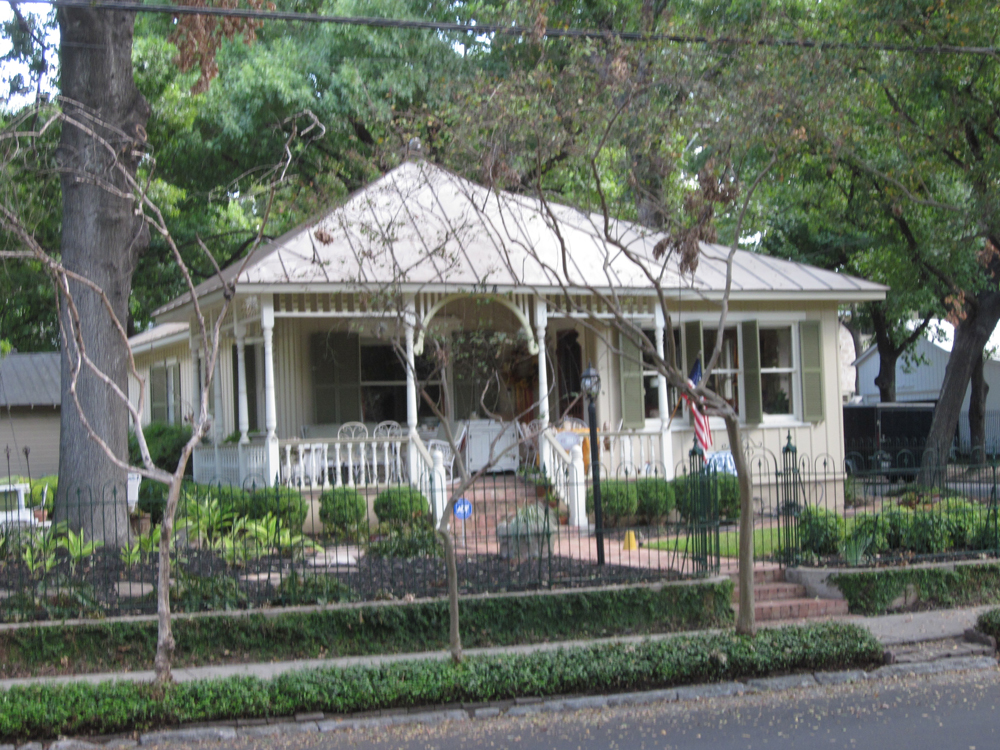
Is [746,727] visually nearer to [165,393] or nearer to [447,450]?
[447,450]

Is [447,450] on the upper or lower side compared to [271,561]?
upper

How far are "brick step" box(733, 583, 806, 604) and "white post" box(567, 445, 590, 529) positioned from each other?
137 inches

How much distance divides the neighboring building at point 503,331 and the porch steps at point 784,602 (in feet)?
15.3

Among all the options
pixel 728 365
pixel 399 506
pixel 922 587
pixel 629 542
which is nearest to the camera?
pixel 922 587

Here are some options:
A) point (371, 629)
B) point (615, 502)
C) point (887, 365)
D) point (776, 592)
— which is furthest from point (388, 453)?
point (887, 365)

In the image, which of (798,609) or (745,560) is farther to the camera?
(798,609)

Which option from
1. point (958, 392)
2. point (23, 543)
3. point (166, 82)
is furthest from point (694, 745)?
point (166, 82)

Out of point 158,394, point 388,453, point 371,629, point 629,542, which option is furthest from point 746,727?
point 158,394

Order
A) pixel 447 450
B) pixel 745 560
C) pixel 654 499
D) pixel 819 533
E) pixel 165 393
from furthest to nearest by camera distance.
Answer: pixel 165 393, pixel 447 450, pixel 654 499, pixel 819 533, pixel 745 560

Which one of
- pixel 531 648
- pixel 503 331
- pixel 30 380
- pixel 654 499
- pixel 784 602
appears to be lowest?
pixel 531 648

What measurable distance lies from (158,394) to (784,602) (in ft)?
65.8

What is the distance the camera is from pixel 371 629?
868 cm

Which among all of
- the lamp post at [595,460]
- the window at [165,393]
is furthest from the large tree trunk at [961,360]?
the window at [165,393]

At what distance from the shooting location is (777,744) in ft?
21.4
